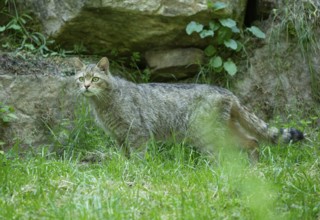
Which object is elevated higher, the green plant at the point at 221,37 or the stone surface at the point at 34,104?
the green plant at the point at 221,37

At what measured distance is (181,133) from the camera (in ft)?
21.9

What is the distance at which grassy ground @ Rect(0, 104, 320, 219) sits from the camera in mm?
4219

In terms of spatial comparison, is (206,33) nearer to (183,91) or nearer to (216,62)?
(216,62)

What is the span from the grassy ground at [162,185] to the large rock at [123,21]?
76.6 inches

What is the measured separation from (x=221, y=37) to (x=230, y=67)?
16.7 inches

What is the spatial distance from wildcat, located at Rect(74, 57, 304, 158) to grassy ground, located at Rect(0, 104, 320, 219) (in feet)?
0.92

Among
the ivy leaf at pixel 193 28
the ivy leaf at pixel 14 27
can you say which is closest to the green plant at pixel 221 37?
the ivy leaf at pixel 193 28

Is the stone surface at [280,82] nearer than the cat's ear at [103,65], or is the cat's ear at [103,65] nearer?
the cat's ear at [103,65]

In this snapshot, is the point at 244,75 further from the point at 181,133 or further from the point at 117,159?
the point at 117,159

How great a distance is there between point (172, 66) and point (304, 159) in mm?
2487

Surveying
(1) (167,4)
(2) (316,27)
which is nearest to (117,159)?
(1) (167,4)

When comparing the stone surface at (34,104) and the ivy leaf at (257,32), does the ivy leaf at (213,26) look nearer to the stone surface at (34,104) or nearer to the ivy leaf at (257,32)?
the ivy leaf at (257,32)

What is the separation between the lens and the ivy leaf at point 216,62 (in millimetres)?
7598

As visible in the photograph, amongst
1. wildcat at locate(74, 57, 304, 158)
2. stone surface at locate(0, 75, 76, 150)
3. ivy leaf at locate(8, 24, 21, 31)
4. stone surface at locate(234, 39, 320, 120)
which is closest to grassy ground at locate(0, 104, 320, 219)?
wildcat at locate(74, 57, 304, 158)
